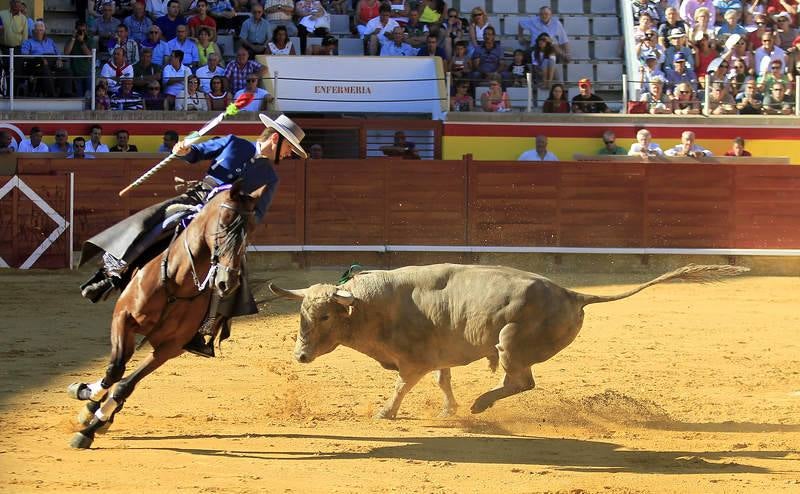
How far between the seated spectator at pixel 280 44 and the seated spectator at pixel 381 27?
1.07 metres

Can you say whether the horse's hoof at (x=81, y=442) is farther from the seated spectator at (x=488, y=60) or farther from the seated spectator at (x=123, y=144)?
the seated spectator at (x=488, y=60)


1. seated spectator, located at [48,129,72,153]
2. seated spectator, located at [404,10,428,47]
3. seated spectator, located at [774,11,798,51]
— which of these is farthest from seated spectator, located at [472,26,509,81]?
seated spectator, located at [48,129,72,153]

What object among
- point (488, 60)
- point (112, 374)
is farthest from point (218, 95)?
point (112, 374)

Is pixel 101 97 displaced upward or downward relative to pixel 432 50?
downward

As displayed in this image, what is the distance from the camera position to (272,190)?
22.4ft

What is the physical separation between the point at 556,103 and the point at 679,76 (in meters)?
1.84

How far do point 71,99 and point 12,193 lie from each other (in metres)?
1.74

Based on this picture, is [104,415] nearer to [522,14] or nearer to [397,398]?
[397,398]

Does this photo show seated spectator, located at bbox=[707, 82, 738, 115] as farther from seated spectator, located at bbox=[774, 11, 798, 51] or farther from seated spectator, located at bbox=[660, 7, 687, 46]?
seated spectator, located at bbox=[774, 11, 798, 51]

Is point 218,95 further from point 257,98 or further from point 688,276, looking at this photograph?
point 688,276

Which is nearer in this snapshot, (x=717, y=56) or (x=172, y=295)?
(x=172, y=295)

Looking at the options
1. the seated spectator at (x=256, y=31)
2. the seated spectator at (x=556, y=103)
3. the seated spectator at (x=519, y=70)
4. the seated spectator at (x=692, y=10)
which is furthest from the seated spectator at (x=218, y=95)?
the seated spectator at (x=692, y=10)

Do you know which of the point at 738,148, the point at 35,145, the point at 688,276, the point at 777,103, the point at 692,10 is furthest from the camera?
the point at 692,10

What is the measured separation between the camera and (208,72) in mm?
15891
